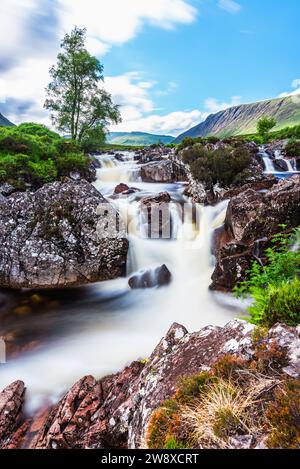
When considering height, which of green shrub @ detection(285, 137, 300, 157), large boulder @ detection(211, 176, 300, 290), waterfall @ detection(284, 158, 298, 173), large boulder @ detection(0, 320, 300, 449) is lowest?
large boulder @ detection(0, 320, 300, 449)

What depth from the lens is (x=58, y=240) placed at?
9.96m

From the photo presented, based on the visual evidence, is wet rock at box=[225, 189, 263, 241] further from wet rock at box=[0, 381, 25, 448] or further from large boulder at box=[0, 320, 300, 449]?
wet rock at box=[0, 381, 25, 448]

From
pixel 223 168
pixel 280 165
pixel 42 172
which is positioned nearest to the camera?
pixel 223 168

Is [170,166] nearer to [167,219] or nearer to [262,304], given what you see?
[167,219]

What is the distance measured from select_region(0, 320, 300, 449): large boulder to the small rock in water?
5243 mm

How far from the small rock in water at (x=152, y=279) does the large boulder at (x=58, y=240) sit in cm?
71

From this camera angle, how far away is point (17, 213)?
10.4 m

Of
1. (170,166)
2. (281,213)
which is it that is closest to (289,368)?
(281,213)

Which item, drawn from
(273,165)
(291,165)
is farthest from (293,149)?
(273,165)

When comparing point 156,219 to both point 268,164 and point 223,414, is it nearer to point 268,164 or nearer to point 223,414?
point 223,414

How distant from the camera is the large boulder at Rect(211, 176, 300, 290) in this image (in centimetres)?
799

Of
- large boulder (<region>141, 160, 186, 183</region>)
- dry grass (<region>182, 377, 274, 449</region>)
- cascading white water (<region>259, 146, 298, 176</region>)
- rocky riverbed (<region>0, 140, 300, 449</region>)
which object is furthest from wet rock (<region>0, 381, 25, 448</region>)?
cascading white water (<region>259, 146, 298, 176</region>)

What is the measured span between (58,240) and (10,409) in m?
6.12
